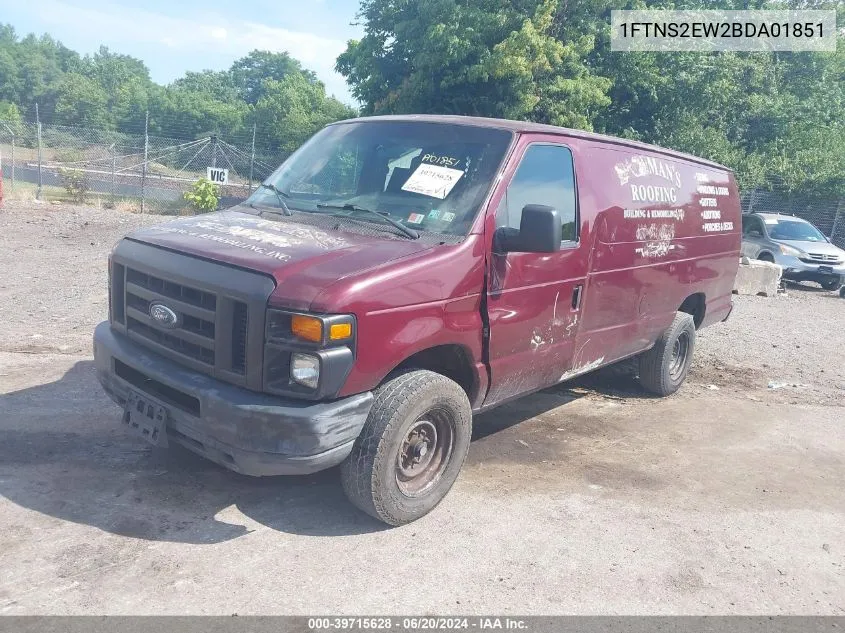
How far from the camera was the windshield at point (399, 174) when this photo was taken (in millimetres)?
4203

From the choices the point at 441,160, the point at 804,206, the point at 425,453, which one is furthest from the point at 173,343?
the point at 804,206

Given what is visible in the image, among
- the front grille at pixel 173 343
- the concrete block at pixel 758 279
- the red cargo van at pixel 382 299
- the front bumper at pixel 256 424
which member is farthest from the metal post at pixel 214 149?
the front bumper at pixel 256 424

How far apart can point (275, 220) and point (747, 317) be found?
914 cm

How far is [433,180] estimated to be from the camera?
4.32 meters

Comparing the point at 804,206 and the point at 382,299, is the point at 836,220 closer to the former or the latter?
the point at 804,206

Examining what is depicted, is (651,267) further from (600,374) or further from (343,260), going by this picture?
(343,260)

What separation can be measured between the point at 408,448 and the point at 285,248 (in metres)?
1.29

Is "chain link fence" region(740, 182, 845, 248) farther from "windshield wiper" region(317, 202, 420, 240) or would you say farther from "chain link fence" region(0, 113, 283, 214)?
"windshield wiper" region(317, 202, 420, 240)

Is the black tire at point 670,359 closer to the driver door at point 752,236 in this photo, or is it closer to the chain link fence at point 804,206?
the driver door at point 752,236

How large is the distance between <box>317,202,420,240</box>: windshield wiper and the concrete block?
11332mm

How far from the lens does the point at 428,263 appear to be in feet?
12.3

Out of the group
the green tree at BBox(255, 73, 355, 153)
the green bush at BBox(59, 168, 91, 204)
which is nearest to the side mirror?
the green bush at BBox(59, 168, 91, 204)

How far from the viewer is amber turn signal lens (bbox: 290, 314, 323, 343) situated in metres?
3.28

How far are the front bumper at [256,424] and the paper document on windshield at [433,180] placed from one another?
1.39m
